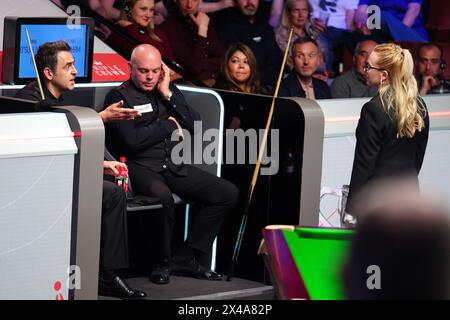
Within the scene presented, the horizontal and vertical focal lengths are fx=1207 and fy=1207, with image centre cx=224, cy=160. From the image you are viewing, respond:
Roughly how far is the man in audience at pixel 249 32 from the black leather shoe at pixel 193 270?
240cm

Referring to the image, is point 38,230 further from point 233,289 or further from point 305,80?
point 305,80

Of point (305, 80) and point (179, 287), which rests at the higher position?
point (305, 80)

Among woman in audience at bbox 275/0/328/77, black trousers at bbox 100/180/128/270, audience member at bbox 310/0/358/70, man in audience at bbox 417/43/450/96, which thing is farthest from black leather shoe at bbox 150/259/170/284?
audience member at bbox 310/0/358/70

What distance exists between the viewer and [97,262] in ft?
19.5

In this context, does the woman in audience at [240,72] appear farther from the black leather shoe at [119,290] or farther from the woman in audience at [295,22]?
the woman in audience at [295,22]

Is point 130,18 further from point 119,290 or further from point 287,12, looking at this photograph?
point 119,290

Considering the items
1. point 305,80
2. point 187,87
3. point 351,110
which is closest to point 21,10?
point 187,87

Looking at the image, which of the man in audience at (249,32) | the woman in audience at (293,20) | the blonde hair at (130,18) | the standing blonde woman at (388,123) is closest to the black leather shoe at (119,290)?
the standing blonde woman at (388,123)

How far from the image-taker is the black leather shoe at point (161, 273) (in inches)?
263

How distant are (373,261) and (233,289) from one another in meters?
3.90

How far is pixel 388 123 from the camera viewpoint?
Result: 580cm

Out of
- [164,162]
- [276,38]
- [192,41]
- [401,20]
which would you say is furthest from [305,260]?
[401,20]

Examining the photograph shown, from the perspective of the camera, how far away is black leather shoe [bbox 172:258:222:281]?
6828mm

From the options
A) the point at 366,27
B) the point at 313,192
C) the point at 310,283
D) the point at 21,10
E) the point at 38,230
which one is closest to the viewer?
the point at 310,283
